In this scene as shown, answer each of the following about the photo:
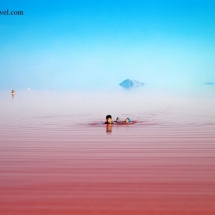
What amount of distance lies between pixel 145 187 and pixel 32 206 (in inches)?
88.6

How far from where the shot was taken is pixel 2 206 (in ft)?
19.9

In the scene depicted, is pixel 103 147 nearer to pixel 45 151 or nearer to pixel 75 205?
pixel 45 151

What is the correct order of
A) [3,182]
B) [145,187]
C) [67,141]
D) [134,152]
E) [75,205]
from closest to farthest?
[75,205] → [145,187] → [3,182] → [134,152] → [67,141]

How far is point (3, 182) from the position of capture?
7.48 m

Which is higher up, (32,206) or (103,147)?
(103,147)

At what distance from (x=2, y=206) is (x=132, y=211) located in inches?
89.1

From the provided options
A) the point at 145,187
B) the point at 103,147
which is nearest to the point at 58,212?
the point at 145,187

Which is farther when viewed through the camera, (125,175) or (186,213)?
(125,175)

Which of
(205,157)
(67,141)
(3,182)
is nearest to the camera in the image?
(3,182)

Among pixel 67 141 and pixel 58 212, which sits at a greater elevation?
pixel 67 141

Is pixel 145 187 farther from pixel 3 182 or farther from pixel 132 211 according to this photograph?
pixel 3 182

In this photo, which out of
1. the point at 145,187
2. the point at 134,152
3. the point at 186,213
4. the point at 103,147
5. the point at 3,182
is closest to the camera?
the point at 186,213

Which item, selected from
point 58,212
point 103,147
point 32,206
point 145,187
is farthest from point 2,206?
point 103,147

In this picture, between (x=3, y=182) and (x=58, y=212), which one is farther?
(x=3, y=182)
